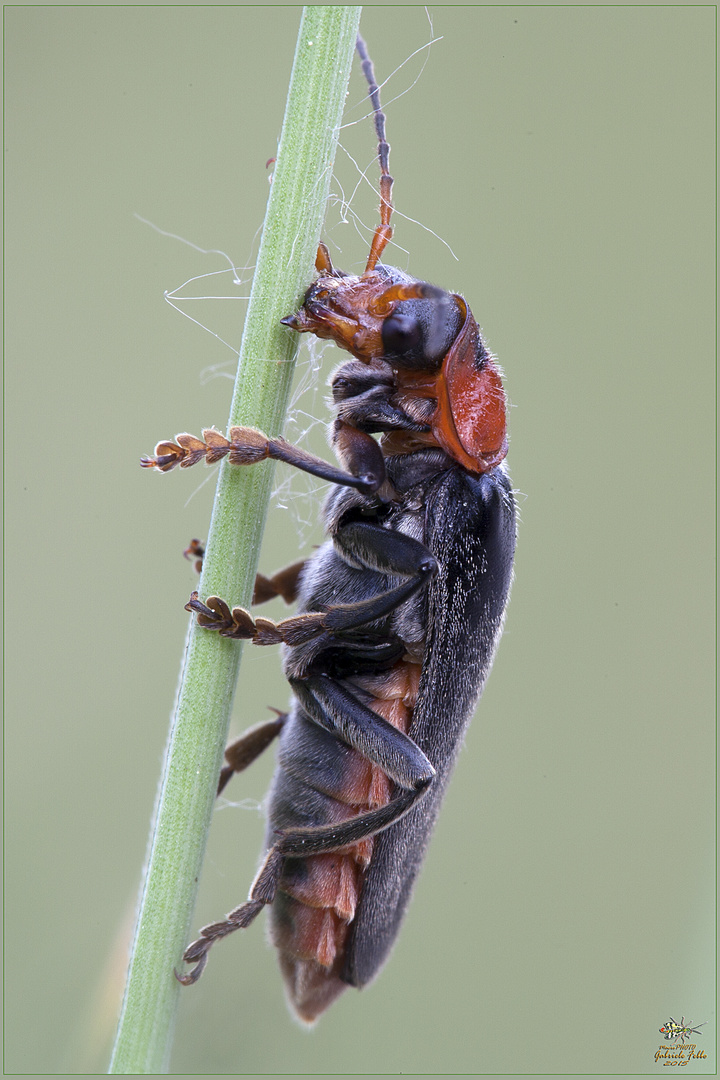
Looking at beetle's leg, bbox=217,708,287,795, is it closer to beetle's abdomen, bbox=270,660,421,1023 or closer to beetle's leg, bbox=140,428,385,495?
beetle's abdomen, bbox=270,660,421,1023

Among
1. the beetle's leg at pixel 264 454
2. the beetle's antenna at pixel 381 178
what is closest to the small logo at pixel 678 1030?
the beetle's leg at pixel 264 454

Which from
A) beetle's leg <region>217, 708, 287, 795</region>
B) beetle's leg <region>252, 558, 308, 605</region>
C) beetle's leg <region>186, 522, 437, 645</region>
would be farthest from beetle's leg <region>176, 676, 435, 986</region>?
beetle's leg <region>252, 558, 308, 605</region>

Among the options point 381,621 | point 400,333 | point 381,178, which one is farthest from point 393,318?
point 381,621

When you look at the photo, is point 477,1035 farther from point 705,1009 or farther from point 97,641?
point 97,641

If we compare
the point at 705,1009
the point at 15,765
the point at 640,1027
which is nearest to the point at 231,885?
the point at 15,765

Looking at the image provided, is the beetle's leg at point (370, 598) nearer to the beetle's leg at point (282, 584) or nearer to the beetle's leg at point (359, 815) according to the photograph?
the beetle's leg at point (359, 815)

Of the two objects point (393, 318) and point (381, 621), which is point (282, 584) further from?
point (393, 318)
